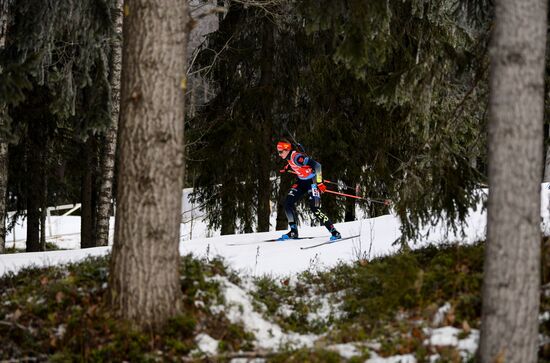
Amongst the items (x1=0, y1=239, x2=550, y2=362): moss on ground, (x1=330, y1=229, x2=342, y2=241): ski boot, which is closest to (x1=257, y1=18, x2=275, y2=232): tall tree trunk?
(x1=330, y1=229, x2=342, y2=241): ski boot

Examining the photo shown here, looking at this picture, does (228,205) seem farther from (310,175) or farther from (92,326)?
(92,326)

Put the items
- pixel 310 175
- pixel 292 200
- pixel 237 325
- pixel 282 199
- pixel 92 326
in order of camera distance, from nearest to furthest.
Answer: pixel 92 326 → pixel 237 325 → pixel 310 175 → pixel 292 200 → pixel 282 199

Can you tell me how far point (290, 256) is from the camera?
1135 centimetres

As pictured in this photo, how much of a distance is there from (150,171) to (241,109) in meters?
11.6

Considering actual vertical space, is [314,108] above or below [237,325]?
above

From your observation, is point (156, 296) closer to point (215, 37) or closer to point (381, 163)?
point (381, 163)

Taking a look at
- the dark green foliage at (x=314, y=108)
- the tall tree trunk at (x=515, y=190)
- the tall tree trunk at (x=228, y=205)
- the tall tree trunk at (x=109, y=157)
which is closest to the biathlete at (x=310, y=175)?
the dark green foliage at (x=314, y=108)

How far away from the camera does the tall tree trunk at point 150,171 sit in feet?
19.6

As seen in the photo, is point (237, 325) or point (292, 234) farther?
point (292, 234)

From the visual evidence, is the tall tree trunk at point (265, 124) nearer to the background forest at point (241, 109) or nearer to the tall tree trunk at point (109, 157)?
the background forest at point (241, 109)

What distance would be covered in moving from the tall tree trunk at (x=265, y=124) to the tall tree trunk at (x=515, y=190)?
39.9 feet

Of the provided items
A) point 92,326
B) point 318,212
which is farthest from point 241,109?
point 92,326

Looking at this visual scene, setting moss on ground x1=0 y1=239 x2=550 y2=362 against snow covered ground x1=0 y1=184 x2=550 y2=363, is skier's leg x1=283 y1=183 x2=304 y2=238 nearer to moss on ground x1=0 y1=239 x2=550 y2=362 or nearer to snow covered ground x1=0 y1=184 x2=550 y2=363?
snow covered ground x1=0 y1=184 x2=550 y2=363

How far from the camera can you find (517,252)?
5035mm
